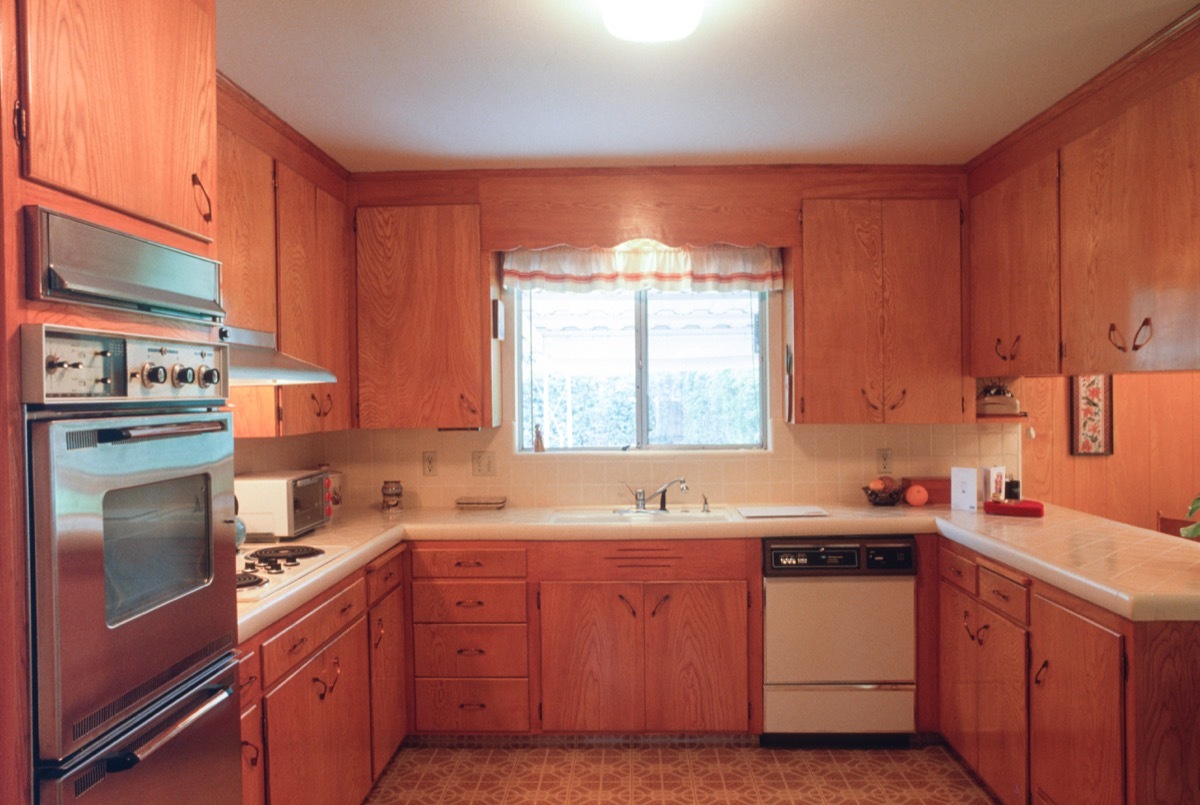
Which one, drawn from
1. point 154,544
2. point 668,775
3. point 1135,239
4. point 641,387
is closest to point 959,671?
point 668,775

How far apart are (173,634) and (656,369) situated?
2695mm

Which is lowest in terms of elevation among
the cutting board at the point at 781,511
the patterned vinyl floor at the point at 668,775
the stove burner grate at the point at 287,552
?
the patterned vinyl floor at the point at 668,775

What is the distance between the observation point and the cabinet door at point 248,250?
2.32 meters

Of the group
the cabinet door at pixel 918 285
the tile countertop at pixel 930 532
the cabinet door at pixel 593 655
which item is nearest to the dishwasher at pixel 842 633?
the tile countertop at pixel 930 532

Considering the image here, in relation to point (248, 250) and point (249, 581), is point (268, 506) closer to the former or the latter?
point (249, 581)

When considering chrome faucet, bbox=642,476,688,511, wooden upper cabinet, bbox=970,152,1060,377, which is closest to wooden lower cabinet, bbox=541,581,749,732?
chrome faucet, bbox=642,476,688,511

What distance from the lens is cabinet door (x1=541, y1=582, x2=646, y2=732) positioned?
307cm

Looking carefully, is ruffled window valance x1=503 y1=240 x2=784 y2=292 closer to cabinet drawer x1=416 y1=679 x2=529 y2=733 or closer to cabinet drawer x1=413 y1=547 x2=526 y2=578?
cabinet drawer x1=413 y1=547 x2=526 y2=578

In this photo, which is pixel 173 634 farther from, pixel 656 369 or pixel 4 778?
pixel 656 369

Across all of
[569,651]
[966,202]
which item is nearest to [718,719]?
[569,651]

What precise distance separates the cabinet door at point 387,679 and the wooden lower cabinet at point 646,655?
1.92ft

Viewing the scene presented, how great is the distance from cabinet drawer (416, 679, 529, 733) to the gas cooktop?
87cm

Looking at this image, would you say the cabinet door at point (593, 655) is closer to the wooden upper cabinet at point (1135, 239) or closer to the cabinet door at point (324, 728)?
the cabinet door at point (324, 728)

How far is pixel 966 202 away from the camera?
3357 mm
